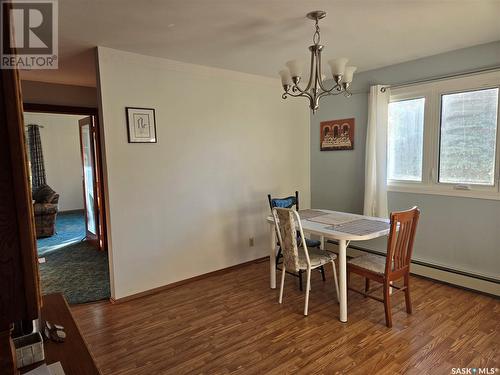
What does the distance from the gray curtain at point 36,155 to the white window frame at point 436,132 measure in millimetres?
8068

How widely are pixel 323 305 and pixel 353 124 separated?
2.44 m

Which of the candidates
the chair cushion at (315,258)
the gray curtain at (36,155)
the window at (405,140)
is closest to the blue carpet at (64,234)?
the gray curtain at (36,155)

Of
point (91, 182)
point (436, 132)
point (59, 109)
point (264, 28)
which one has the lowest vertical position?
point (91, 182)

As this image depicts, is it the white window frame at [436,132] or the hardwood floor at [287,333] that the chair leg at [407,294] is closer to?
the hardwood floor at [287,333]

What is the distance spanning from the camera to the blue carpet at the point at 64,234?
17.3 ft

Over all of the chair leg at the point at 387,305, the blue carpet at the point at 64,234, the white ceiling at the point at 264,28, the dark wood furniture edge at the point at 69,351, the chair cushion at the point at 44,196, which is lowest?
the blue carpet at the point at 64,234

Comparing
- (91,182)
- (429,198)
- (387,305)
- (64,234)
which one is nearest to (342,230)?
(387,305)

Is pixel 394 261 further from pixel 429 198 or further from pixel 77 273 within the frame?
pixel 77 273

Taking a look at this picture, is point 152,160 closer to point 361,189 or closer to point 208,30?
point 208,30

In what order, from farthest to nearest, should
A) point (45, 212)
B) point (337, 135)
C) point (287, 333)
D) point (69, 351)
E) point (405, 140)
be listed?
point (45, 212) < point (337, 135) < point (405, 140) < point (287, 333) < point (69, 351)

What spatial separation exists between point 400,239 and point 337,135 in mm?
2190

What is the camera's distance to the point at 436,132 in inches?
136

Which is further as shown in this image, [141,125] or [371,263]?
[141,125]

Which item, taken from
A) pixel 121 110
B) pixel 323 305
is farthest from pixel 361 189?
pixel 121 110
